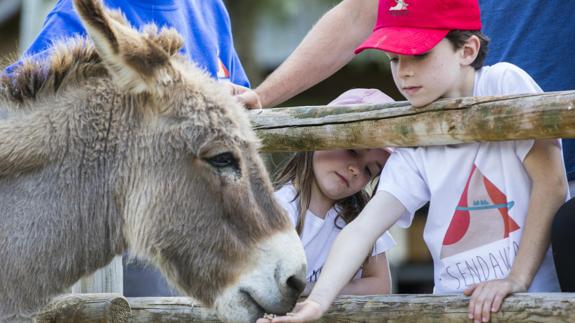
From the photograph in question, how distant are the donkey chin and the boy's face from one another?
818 millimetres

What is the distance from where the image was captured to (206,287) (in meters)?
3.31

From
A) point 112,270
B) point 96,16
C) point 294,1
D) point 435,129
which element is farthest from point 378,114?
point 294,1

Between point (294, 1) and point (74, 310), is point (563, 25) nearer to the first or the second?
point (74, 310)

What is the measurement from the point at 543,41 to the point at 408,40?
32.3 inches

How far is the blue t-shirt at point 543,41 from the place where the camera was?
13.3 feet

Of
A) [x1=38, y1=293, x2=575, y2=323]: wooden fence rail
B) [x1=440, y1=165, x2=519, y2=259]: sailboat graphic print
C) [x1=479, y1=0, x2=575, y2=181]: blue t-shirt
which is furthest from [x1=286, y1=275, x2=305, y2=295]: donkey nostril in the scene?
[x1=479, y1=0, x2=575, y2=181]: blue t-shirt

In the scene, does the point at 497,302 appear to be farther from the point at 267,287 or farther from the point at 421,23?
the point at 421,23

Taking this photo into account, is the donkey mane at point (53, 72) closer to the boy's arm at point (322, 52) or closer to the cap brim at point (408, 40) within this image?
the cap brim at point (408, 40)

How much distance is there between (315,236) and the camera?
4223 millimetres

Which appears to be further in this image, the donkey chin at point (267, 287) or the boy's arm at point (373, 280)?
the boy's arm at point (373, 280)

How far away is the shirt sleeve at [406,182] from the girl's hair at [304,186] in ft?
1.79

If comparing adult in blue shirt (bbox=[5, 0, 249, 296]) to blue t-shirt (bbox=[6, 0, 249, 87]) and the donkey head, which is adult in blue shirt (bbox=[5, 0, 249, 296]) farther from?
the donkey head

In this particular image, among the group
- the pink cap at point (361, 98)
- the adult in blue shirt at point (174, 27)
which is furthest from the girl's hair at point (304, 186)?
the adult in blue shirt at point (174, 27)

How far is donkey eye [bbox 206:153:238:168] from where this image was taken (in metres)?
3.29
